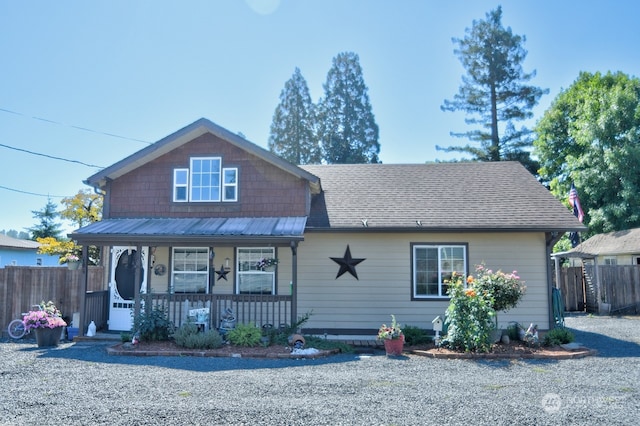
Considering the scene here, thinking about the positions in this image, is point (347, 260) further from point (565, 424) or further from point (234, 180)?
point (565, 424)

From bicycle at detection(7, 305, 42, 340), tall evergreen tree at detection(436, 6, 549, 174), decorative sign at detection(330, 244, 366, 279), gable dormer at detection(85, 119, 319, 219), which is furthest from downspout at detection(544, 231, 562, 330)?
tall evergreen tree at detection(436, 6, 549, 174)

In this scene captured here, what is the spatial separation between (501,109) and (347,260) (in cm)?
2613

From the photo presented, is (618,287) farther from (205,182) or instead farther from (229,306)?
(205,182)

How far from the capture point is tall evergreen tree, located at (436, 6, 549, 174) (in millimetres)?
32688

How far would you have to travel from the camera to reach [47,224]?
4178 cm

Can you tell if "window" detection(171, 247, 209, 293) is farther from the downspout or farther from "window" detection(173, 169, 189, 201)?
the downspout

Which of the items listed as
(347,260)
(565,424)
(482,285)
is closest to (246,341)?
(347,260)

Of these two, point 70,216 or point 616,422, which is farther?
point 70,216

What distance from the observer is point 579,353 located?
9.52 metres

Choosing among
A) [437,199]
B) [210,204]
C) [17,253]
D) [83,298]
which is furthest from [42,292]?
[17,253]

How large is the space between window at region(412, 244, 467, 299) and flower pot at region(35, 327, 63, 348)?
836cm

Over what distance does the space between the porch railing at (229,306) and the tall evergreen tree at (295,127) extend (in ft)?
90.9

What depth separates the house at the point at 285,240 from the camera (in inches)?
451

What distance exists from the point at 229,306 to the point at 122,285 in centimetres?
342
